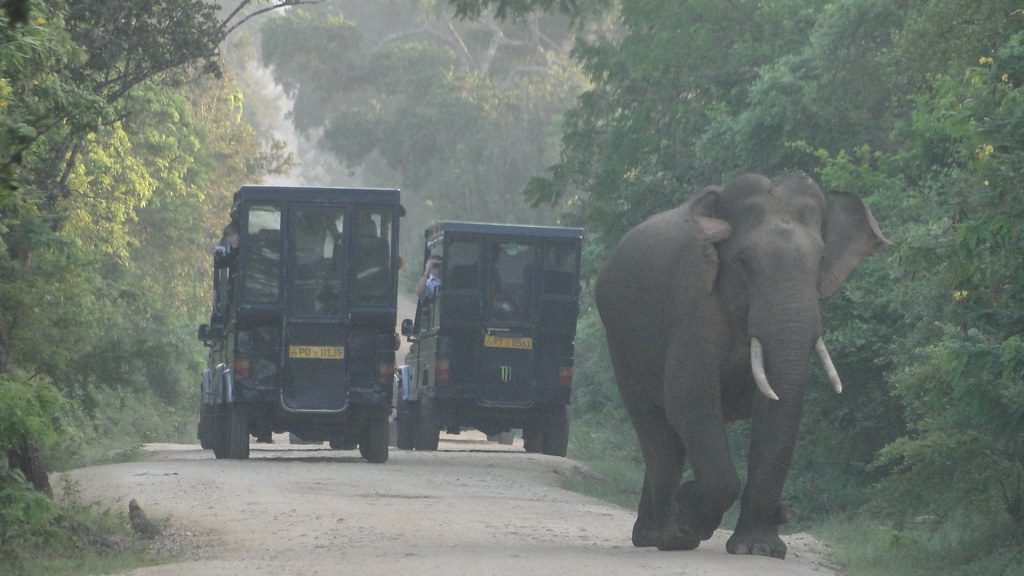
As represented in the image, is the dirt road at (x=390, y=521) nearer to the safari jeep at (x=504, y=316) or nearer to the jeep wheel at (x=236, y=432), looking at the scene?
the jeep wheel at (x=236, y=432)

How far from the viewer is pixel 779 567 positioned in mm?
10797

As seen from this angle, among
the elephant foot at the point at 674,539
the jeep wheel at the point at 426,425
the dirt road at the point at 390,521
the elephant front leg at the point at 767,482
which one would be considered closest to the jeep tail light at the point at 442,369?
the jeep wheel at the point at 426,425

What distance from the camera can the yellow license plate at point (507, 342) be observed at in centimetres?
2512

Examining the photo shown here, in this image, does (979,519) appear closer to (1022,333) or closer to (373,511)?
(1022,333)

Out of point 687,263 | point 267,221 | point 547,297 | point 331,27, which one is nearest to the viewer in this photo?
point 687,263

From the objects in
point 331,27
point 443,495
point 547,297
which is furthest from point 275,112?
point 443,495

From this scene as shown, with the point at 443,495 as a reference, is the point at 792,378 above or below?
above

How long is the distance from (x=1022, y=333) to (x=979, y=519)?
2.57 meters

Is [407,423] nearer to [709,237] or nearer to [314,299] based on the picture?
[314,299]

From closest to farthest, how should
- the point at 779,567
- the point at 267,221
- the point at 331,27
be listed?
the point at 779,567 → the point at 267,221 → the point at 331,27

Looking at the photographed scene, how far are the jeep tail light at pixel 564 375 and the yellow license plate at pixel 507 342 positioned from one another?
0.67 m

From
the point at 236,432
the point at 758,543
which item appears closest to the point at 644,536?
the point at 758,543

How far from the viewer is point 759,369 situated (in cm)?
1125

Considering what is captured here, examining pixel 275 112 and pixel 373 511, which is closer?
pixel 373 511
